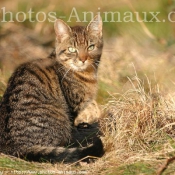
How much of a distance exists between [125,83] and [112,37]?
2850mm

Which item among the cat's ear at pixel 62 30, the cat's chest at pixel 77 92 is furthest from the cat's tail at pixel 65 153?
the cat's ear at pixel 62 30

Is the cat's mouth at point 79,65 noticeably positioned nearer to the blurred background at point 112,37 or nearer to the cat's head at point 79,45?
the cat's head at point 79,45

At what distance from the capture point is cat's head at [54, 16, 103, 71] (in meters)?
6.35

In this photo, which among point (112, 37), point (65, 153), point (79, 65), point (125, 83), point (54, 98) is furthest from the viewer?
point (112, 37)

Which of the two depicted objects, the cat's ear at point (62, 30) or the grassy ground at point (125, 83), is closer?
the grassy ground at point (125, 83)

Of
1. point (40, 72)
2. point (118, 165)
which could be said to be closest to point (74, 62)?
point (40, 72)

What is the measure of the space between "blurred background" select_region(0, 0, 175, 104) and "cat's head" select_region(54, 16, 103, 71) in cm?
87

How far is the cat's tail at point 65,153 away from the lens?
5.31 meters

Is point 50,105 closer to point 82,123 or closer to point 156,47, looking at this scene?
point 82,123

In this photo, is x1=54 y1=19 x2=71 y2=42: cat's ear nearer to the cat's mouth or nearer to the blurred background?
the cat's mouth

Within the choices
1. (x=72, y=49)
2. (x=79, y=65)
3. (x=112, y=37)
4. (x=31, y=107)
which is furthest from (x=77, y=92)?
(x=112, y=37)

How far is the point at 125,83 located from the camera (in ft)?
24.1

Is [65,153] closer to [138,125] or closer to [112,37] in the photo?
[138,125]

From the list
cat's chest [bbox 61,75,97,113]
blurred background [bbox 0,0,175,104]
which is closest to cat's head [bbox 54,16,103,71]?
cat's chest [bbox 61,75,97,113]
